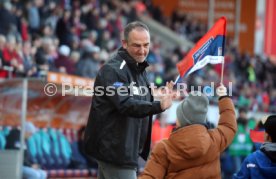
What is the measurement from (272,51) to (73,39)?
46.0 ft

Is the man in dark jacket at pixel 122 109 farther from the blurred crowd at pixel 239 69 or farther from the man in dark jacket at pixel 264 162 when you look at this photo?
the blurred crowd at pixel 239 69

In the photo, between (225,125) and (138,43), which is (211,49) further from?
(225,125)

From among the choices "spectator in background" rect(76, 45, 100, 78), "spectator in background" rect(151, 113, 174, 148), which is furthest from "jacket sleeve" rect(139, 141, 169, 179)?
"spectator in background" rect(76, 45, 100, 78)

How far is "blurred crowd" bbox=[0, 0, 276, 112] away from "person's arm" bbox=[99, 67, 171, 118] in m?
6.84

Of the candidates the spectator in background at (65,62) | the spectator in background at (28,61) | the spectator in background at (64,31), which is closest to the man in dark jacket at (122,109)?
the spectator in background at (28,61)

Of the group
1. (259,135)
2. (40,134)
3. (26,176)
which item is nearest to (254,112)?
(40,134)

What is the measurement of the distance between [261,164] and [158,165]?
1.02 metres

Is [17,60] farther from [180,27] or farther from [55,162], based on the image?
[180,27]

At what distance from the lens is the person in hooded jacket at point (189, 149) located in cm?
546

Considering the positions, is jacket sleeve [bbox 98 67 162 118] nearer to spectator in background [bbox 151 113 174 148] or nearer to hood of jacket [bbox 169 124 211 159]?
hood of jacket [bbox 169 124 211 159]

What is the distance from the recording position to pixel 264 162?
6.12 metres

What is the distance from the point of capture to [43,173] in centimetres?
1197

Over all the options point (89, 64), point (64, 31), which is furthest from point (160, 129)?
point (64, 31)

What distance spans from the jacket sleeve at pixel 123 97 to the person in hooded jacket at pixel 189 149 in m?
0.26
